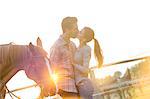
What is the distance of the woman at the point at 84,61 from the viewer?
6367 mm

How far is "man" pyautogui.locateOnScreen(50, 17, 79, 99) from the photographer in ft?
20.4

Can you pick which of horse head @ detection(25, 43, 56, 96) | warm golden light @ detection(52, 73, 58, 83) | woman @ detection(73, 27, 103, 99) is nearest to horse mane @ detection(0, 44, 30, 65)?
horse head @ detection(25, 43, 56, 96)

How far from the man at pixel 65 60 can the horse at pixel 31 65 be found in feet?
0.92

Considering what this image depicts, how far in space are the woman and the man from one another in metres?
0.10

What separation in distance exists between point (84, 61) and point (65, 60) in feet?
1.19

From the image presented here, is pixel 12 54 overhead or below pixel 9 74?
overhead

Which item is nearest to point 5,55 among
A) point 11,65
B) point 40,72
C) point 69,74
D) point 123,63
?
point 11,65

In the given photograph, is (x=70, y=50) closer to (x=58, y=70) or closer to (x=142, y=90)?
(x=58, y=70)

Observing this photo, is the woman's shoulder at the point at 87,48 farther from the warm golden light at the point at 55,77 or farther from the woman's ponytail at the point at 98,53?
the warm golden light at the point at 55,77

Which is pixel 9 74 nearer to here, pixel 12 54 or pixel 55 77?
pixel 12 54

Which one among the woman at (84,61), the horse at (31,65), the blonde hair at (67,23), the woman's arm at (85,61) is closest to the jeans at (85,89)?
the woman at (84,61)

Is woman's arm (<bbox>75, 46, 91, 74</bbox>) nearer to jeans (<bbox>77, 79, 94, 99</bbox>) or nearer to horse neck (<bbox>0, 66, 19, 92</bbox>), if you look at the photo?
jeans (<bbox>77, 79, 94, 99</bbox>)

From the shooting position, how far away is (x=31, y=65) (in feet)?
19.4

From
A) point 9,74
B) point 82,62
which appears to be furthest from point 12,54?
point 82,62
